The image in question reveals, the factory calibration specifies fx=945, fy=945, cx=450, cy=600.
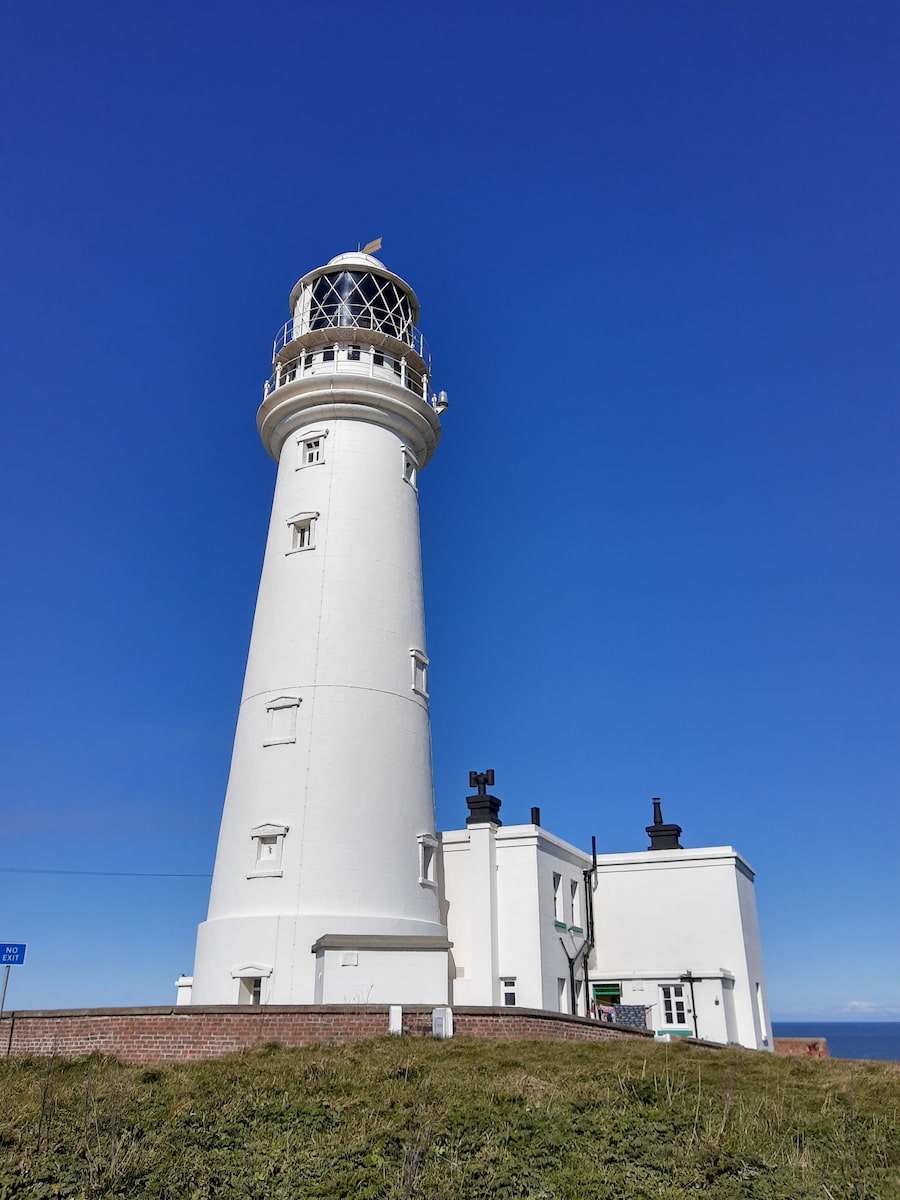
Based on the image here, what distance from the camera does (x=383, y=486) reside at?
24.4m

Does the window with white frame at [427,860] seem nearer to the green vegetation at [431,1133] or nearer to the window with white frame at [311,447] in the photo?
the green vegetation at [431,1133]

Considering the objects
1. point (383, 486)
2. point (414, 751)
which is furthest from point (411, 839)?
point (383, 486)

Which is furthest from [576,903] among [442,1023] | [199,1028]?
[199,1028]

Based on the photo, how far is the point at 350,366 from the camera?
2466 centimetres

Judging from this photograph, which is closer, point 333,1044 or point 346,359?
point 333,1044

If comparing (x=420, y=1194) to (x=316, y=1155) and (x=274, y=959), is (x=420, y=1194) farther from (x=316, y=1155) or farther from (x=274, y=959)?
(x=274, y=959)

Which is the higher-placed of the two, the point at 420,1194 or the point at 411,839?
the point at 411,839

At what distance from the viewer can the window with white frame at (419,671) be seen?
2319 centimetres

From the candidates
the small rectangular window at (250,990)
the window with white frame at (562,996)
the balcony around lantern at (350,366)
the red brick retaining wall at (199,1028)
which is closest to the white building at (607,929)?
the window with white frame at (562,996)

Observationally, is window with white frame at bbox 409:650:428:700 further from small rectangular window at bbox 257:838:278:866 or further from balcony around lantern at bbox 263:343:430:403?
balcony around lantern at bbox 263:343:430:403

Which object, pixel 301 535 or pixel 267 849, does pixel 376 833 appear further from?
pixel 301 535

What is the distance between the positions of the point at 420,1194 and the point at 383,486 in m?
17.3

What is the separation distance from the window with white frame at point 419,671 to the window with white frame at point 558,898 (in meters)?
7.06

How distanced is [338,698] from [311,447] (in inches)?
283
